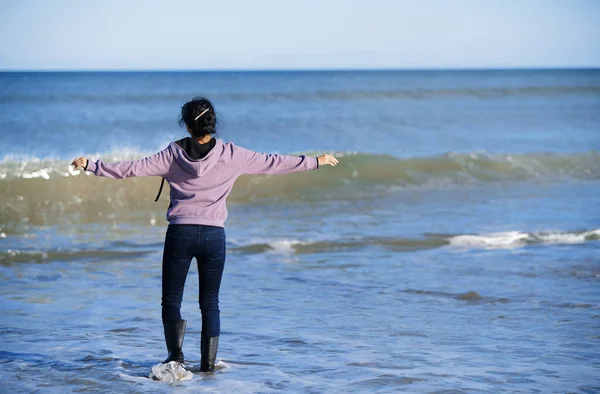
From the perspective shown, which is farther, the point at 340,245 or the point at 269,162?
the point at 340,245

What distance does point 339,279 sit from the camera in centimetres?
862

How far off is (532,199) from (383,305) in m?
8.31

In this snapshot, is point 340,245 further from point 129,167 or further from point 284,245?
point 129,167

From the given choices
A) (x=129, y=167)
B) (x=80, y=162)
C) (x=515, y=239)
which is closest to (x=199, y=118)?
(x=129, y=167)

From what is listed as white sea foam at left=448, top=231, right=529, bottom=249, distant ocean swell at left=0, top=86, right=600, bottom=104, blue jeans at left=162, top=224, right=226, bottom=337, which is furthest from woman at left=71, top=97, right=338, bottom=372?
distant ocean swell at left=0, top=86, right=600, bottom=104

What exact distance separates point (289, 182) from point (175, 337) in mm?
11542

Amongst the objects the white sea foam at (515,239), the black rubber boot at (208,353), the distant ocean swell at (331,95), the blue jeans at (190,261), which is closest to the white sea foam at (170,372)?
the black rubber boot at (208,353)

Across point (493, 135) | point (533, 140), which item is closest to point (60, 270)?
point (533, 140)

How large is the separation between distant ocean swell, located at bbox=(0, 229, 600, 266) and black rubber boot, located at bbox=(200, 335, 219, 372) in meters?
4.85

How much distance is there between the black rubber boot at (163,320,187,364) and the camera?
16.5ft

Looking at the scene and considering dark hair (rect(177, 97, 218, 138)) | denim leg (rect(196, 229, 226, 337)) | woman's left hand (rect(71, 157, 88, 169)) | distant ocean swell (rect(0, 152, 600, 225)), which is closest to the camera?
woman's left hand (rect(71, 157, 88, 169))

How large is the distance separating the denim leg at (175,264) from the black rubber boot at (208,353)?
0.93 feet

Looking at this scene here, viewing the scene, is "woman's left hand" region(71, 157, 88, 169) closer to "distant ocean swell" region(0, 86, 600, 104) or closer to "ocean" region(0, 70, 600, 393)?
"ocean" region(0, 70, 600, 393)

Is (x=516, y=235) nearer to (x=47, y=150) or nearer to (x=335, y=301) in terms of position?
(x=335, y=301)
